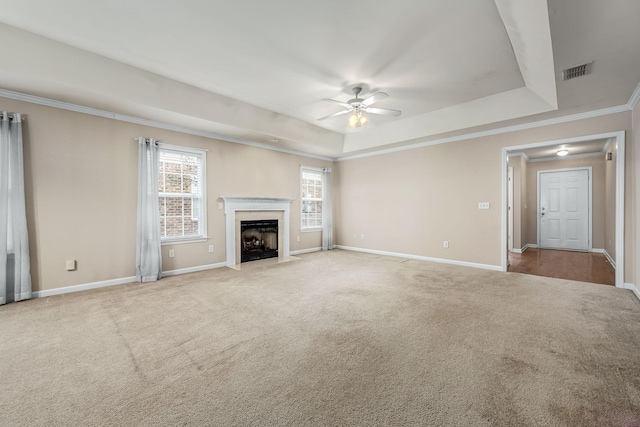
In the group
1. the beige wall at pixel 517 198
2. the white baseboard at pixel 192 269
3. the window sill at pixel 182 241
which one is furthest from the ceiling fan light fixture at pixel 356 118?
the beige wall at pixel 517 198

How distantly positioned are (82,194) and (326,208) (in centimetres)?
496

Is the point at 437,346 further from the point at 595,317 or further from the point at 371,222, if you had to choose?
the point at 371,222

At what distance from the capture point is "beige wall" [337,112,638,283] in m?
4.31

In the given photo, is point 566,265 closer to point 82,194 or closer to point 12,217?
point 82,194

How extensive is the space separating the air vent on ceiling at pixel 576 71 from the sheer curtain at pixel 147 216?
18.2ft

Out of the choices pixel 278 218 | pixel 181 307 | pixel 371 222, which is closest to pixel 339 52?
pixel 181 307

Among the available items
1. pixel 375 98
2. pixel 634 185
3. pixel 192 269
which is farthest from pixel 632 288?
pixel 192 269

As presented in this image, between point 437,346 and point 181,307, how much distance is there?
9.08 feet

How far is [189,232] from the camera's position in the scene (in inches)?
197

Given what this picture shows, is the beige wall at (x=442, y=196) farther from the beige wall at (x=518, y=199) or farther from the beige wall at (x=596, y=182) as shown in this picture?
the beige wall at (x=596, y=182)

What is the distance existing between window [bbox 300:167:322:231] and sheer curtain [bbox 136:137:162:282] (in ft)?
10.9

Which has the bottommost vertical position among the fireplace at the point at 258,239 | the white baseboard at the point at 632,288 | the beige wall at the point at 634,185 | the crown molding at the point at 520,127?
the white baseboard at the point at 632,288

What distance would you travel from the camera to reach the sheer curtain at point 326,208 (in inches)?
288

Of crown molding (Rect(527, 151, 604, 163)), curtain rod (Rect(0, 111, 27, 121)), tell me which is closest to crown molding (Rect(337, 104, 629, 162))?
crown molding (Rect(527, 151, 604, 163))
